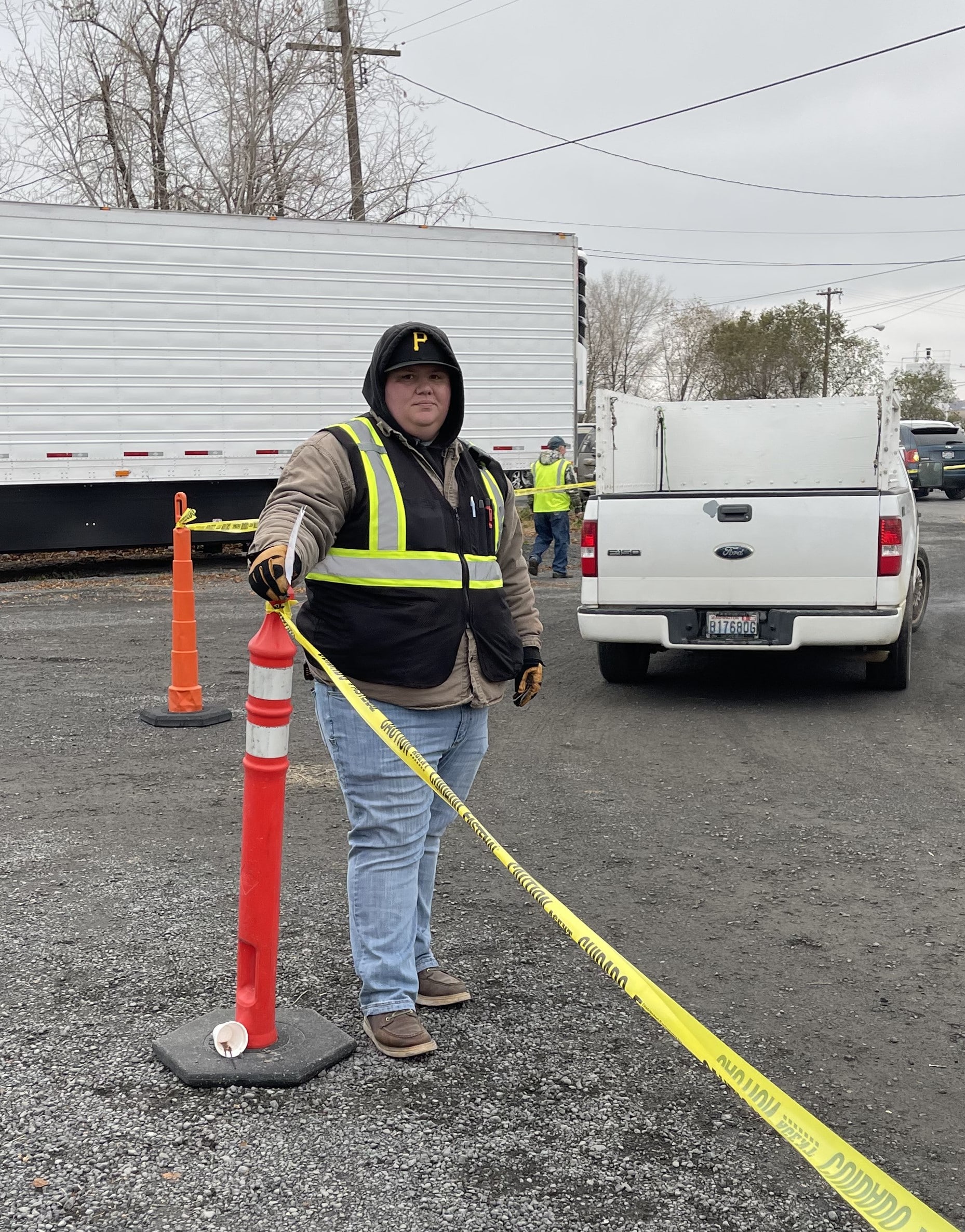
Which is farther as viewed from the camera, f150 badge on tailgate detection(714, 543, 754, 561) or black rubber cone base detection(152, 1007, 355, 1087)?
f150 badge on tailgate detection(714, 543, 754, 561)

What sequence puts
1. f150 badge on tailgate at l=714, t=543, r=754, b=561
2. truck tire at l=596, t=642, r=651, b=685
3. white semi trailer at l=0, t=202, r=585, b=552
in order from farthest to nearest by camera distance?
white semi trailer at l=0, t=202, r=585, b=552
truck tire at l=596, t=642, r=651, b=685
f150 badge on tailgate at l=714, t=543, r=754, b=561

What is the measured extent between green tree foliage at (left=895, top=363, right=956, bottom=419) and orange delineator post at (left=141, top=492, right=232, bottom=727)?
A: 71.0 metres

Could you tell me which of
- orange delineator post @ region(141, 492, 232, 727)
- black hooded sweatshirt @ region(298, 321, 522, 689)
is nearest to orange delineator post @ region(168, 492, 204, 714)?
orange delineator post @ region(141, 492, 232, 727)

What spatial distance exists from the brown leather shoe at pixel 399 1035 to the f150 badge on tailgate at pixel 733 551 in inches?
200

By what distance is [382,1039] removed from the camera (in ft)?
10.7

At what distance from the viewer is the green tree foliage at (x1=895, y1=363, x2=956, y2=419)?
74.4 metres

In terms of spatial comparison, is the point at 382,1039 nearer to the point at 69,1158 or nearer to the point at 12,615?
the point at 69,1158

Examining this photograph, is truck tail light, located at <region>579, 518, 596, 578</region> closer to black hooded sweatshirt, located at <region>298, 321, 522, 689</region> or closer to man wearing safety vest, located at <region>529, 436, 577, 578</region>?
black hooded sweatshirt, located at <region>298, 321, 522, 689</region>

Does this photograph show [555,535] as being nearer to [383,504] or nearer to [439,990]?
[439,990]

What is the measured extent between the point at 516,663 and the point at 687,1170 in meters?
1.41

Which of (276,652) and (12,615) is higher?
(276,652)

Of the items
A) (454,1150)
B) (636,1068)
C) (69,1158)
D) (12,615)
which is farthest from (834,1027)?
(12,615)

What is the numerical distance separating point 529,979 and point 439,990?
0.34m

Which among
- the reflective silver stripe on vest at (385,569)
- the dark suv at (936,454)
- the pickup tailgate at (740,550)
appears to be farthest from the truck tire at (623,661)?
the dark suv at (936,454)
